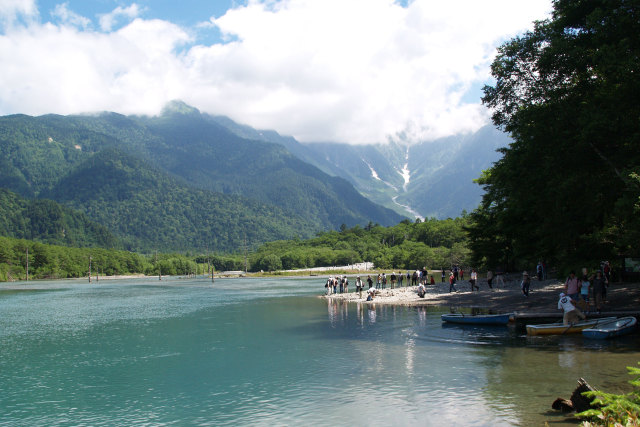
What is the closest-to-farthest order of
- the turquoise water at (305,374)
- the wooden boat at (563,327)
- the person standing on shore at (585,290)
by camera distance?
the turquoise water at (305,374)
the wooden boat at (563,327)
the person standing on shore at (585,290)

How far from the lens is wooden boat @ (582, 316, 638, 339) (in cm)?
2888

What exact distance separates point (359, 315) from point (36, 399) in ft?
104

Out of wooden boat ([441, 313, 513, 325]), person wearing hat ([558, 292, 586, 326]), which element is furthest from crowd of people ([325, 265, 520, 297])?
person wearing hat ([558, 292, 586, 326])

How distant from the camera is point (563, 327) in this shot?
31469 millimetres

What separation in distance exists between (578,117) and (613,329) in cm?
1243

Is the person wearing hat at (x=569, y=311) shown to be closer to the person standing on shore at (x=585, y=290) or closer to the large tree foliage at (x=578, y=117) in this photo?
the person standing on shore at (x=585, y=290)

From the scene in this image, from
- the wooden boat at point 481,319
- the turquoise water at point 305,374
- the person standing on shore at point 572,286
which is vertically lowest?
the turquoise water at point 305,374

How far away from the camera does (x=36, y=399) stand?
23875 mm

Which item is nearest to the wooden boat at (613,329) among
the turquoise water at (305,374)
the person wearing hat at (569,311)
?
the turquoise water at (305,374)

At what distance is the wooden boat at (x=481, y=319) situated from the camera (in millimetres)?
37781

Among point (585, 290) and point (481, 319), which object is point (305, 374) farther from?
point (585, 290)

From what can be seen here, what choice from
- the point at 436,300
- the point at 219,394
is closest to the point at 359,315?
the point at 436,300

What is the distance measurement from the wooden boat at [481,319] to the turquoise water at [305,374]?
2.88 ft

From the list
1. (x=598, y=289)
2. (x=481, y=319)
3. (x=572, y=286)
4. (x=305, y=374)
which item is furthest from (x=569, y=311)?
(x=305, y=374)
